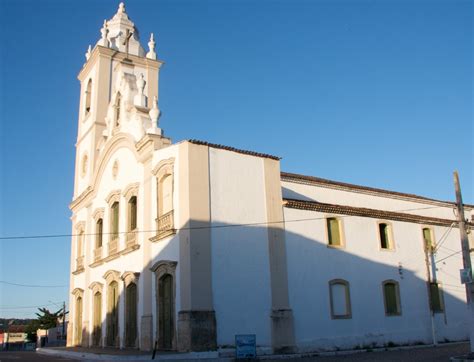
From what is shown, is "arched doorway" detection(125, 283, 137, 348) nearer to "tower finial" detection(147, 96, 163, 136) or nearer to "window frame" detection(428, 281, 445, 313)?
"tower finial" detection(147, 96, 163, 136)

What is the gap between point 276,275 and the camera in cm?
1928

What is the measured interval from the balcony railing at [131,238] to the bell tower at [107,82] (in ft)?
18.9

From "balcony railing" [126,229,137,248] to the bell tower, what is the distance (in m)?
5.78

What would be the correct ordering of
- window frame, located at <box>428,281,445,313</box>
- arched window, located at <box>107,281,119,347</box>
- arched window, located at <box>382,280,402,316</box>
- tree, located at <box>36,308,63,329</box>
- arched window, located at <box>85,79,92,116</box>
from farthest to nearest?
tree, located at <box>36,308,63,329</box> → arched window, located at <box>85,79,92,116</box> → window frame, located at <box>428,281,445,313</box> → arched window, located at <box>107,281,119,347</box> → arched window, located at <box>382,280,402,316</box>

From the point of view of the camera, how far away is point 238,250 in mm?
18719

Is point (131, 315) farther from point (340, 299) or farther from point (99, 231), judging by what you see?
point (340, 299)

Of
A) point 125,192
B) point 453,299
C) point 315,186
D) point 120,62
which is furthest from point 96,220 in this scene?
point 453,299

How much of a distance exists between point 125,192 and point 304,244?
8.31 metres

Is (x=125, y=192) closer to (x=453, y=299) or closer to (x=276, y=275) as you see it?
(x=276, y=275)

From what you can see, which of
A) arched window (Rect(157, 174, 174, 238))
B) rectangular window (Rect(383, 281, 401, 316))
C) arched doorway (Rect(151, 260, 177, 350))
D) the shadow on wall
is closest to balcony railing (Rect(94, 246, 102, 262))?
the shadow on wall

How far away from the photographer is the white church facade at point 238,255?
18.1 m

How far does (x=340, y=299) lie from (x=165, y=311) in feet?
23.6

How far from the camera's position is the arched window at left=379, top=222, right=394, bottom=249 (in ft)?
78.4

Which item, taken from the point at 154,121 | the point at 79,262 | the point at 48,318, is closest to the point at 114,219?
the point at 79,262
